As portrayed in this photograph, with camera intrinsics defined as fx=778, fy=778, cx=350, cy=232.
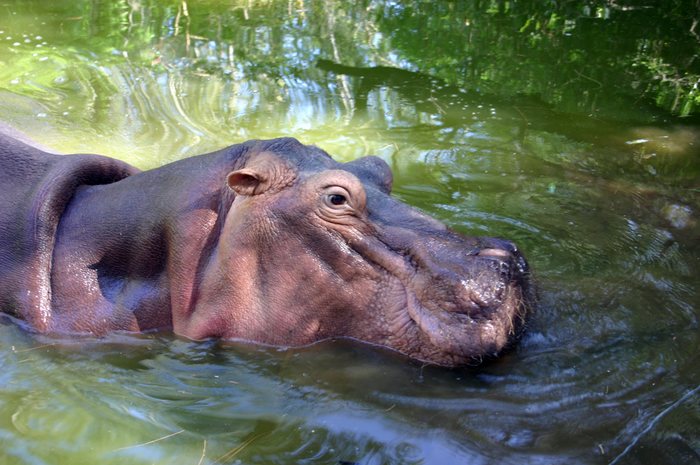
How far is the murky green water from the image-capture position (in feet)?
11.0

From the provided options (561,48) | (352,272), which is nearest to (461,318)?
(352,272)

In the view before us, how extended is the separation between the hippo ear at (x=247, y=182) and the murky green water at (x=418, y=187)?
819mm

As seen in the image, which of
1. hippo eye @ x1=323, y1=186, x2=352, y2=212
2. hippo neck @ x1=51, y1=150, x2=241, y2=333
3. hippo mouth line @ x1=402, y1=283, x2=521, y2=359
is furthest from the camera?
hippo neck @ x1=51, y1=150, x2=241, y2=333

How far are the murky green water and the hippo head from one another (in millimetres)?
164

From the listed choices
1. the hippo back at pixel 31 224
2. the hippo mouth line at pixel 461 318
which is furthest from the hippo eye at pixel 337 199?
the hippo back at pixel 31 224

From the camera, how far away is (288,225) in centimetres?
388

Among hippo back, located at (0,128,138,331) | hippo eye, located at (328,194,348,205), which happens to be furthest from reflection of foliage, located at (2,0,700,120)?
hippo eye, located at (328,194,348,205)

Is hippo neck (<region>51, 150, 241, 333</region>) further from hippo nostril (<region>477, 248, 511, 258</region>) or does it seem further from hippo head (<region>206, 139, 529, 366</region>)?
hippo nostril (<region>477, 248, 511, 258</region>)

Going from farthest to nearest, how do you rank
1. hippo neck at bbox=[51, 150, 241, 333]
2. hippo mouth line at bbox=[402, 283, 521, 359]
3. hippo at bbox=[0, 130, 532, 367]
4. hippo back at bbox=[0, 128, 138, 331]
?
hippo back at bbox=[0, 128, 138, 331]
hippo neck at bbox=[51, 150, 241, 333]
hippo at bbox=[0, 130, 532, 367]
hippo mouth line at bbox=[402, 283, 521, 359]

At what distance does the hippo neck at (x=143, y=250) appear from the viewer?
4082 millimetres

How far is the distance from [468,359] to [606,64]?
6233 millimetres

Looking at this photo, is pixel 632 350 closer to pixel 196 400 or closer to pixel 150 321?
pixel 196 400

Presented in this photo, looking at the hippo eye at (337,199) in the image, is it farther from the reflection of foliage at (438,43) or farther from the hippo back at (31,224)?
the reflection of foliage at (438,43)

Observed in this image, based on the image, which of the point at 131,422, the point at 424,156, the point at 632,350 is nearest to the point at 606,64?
the point at 424,156
